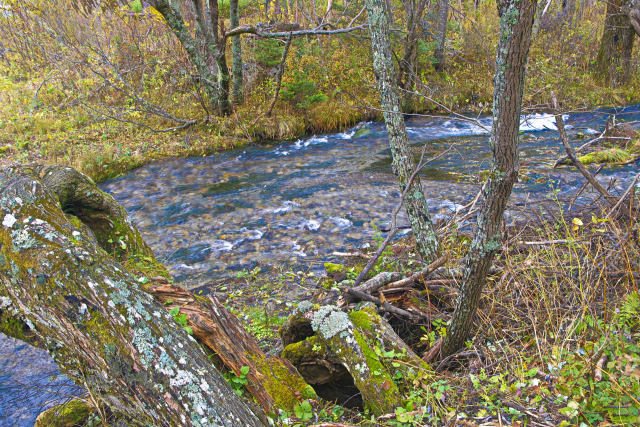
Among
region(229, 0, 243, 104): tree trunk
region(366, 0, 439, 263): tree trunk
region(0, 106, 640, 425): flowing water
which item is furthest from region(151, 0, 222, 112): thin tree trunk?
region(366, 0, 439, 263): tree trunk

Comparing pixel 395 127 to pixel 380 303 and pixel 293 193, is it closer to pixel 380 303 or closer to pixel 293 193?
pixel 380 303

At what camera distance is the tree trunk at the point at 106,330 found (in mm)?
2098

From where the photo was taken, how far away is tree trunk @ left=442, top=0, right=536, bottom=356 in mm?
2305

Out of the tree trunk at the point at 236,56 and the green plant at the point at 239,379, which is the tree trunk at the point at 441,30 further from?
the green plant at the point at 239,379

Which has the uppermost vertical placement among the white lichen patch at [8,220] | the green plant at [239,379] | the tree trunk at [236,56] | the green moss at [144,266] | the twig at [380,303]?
the tree trunk at [236,56]

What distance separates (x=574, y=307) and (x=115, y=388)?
3.17 metres

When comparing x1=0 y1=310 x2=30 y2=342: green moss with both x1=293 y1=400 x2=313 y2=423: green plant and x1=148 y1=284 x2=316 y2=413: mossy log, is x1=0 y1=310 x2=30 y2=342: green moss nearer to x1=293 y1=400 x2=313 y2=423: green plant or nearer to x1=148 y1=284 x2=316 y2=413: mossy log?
x1=148 y1=284 x2=316 y2=413: mossy log

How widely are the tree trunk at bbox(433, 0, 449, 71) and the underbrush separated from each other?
1287cm

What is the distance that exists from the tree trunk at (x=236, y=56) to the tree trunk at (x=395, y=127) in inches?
385

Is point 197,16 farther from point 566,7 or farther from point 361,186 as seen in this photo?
point 566,7

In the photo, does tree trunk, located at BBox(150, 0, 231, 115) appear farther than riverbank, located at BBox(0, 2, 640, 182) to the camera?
No

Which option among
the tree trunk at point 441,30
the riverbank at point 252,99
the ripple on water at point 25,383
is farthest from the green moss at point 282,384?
the tree trunk at point 441,30

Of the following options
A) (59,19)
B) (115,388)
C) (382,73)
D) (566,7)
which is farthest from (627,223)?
(566,7)

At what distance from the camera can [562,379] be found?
96.7 inches
